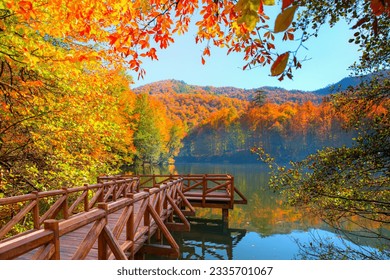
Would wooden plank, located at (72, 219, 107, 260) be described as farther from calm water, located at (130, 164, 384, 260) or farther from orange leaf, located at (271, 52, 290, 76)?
calm water, located at (130, 164, 384, 260)

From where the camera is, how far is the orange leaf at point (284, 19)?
875mm

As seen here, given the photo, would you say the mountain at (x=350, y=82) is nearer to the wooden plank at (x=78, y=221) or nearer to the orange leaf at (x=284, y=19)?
the orange leaf at (x=284, y=19)

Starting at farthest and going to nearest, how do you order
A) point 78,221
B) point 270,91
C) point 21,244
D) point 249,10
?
point 270,91, point 78,221, point 21,244, point 249,10

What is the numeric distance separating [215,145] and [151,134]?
142ft

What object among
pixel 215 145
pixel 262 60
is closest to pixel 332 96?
pixel 262 60

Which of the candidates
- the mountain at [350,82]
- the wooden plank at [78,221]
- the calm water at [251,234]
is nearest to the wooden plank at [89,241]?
the wooden plank at [78,221]

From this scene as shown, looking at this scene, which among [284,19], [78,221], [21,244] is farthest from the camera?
[78,221]

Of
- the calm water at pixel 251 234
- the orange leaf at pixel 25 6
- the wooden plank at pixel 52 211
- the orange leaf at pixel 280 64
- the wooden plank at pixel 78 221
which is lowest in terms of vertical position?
the calm water at pixel 251 234

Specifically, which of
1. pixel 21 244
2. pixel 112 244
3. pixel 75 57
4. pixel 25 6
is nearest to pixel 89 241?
pixel 112 244

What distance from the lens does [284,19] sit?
88 cm

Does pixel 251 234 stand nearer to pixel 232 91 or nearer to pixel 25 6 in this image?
pixel 25 6

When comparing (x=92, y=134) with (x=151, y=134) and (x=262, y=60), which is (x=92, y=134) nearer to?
(x=262, y=60)

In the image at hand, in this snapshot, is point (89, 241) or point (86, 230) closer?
point (89, 241)

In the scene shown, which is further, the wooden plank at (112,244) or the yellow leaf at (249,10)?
the wooden plank at (112,244)
